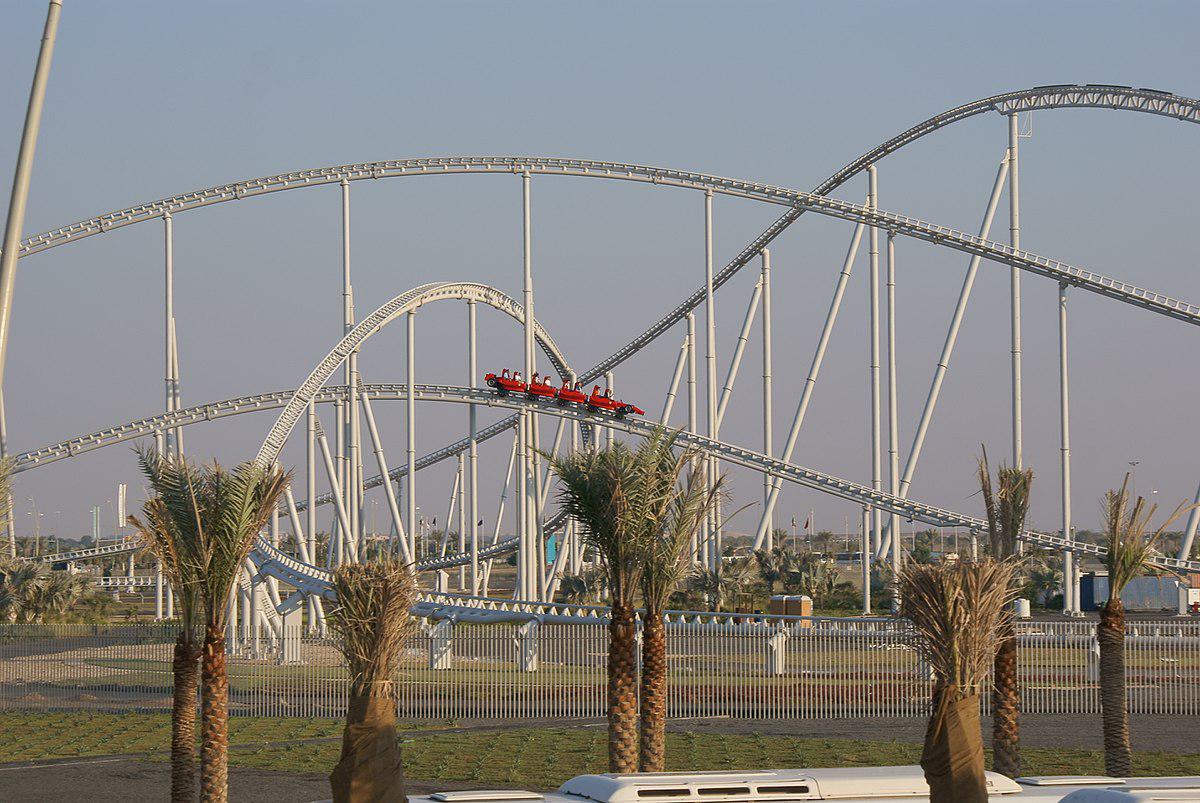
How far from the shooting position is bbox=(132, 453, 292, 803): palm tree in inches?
564

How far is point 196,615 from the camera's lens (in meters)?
14.7

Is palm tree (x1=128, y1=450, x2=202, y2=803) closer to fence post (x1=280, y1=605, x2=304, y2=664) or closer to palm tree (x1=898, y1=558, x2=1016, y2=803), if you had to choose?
palm tree (x1=898, y1=558, x2=1016, y2=803)

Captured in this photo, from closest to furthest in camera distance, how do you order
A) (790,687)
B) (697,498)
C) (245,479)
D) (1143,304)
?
(245,479) → (697,498) → (790,687) → (1143,304)

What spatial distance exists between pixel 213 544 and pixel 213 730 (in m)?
1.82

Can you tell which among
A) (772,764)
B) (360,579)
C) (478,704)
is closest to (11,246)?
(360,579)

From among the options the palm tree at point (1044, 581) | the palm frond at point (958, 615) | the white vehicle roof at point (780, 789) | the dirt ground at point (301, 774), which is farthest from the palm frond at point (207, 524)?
the palm tree at point (1044, 581)

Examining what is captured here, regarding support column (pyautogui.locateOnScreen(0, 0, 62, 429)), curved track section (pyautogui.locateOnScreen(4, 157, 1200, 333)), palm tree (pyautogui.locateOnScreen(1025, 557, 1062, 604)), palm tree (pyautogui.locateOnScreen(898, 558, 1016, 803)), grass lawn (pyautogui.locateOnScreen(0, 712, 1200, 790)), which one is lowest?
palm tree (pyautogui.locateOnScreen(1025, 557, 1062, 604))

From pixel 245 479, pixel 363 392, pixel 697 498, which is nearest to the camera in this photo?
pixel 245 479

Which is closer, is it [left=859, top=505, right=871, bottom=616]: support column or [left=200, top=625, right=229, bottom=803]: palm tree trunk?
[left=200, top=625, right=229, bottom=803]: palm tree trunk

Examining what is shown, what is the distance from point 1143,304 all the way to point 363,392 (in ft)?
64.6

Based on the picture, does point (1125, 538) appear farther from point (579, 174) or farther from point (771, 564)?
point (771, 564)

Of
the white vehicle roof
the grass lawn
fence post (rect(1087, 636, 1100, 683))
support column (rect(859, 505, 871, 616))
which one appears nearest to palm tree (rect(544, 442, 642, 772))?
the grass lawn

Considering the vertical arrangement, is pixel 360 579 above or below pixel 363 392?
below

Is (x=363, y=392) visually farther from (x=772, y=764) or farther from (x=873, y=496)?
(x=772, y=764)
